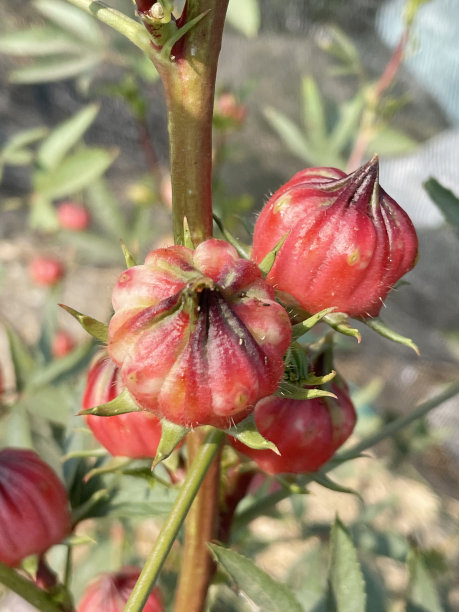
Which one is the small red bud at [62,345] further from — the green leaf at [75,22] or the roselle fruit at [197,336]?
the roselle fruit at [197,336]

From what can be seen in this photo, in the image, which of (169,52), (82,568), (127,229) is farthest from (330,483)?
(127,229)

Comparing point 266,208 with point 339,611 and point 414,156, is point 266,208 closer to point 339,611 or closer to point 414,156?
point 339,611

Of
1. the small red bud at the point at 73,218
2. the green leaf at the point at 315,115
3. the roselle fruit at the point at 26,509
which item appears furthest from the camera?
the small red bud at the point at 73,218

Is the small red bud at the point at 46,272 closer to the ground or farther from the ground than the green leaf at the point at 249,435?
farther from the ground

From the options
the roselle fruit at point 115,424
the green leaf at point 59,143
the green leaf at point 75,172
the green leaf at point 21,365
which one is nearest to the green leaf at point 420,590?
the roselle fruit at point 115,424

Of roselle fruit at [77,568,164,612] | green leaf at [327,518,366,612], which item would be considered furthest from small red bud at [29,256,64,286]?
green leaf at [327,518,366,612]

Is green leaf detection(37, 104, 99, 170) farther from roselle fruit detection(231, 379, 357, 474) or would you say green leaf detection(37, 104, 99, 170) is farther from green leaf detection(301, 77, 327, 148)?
roselle fruit detection(231, 379, 357, 474)
